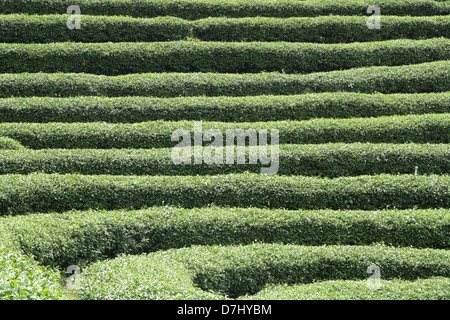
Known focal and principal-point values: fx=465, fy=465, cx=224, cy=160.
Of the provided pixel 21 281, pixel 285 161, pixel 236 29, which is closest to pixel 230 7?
pixel 236 29

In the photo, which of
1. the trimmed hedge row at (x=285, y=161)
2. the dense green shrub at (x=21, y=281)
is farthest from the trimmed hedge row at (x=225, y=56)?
the dense green shrub at (x=21, y=281)

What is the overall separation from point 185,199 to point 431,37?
20.5m

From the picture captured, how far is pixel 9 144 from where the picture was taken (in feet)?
61.8

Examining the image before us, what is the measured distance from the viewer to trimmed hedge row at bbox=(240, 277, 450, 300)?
1136cm

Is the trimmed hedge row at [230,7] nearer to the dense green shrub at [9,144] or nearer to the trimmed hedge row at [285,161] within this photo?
the dense green shrub at [9,144]

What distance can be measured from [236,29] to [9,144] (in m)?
14.9

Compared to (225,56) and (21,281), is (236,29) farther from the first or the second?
(21,281)

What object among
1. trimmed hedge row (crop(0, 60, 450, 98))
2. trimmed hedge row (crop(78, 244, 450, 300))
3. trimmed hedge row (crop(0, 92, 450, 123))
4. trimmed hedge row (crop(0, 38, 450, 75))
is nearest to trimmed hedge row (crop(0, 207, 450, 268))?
trimmed hedge row (crop(78, 244, 450, 300))

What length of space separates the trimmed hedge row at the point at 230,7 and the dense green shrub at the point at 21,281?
22108 millimetres

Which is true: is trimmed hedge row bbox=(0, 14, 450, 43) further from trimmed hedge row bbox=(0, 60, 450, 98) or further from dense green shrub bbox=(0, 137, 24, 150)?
dense green shrub bbox=(0, 137, 24, 150)

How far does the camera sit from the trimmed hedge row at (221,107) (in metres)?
21.2

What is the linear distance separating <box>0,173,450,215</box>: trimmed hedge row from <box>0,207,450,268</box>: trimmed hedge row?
0.93 m

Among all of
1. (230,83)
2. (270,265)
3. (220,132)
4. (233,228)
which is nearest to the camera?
(270,265)

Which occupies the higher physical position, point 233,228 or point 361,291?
point 233,228
